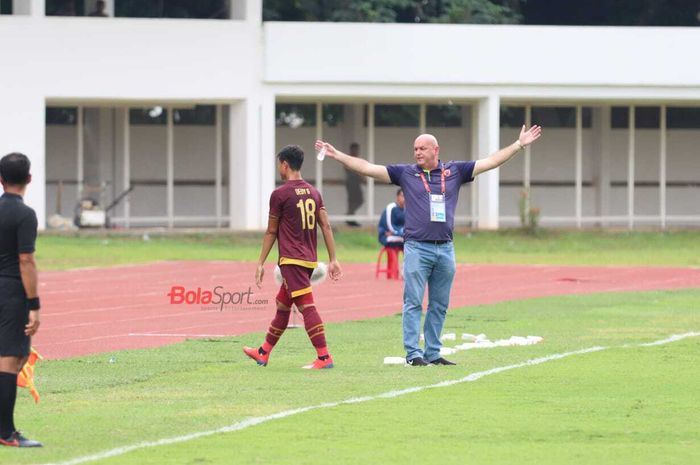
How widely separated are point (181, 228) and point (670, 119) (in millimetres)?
15264

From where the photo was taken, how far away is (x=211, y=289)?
27.6 meters

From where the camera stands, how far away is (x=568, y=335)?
18.8 m

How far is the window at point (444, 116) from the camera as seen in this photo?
46688 millimetres

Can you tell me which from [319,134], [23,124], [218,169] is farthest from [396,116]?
[23,124]

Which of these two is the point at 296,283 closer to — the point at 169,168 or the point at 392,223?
the point at 392,223

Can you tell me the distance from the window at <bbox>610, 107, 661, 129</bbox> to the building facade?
0.04 metres

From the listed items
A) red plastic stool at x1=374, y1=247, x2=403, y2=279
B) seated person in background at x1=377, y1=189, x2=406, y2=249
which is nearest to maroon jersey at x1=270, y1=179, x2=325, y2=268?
seated person in background at x1=377, y1=189, x2=406, y2=249

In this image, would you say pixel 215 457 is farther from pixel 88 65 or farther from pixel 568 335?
pixel 88 65

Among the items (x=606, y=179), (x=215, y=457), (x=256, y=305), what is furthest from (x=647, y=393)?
(x=606, y=179)

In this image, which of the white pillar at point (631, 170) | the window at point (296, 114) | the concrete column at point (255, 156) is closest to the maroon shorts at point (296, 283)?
the concrete column at point (255, 156)

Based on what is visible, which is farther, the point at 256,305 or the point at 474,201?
the point at 474,201

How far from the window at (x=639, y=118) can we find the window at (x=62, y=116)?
15829mm

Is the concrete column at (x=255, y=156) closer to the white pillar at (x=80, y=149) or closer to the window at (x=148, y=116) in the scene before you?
the window at (x=148, y=116)

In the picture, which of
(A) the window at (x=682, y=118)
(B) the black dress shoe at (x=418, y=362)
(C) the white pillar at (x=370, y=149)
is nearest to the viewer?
(B) the black dress shoe at (x=418, y=362)
